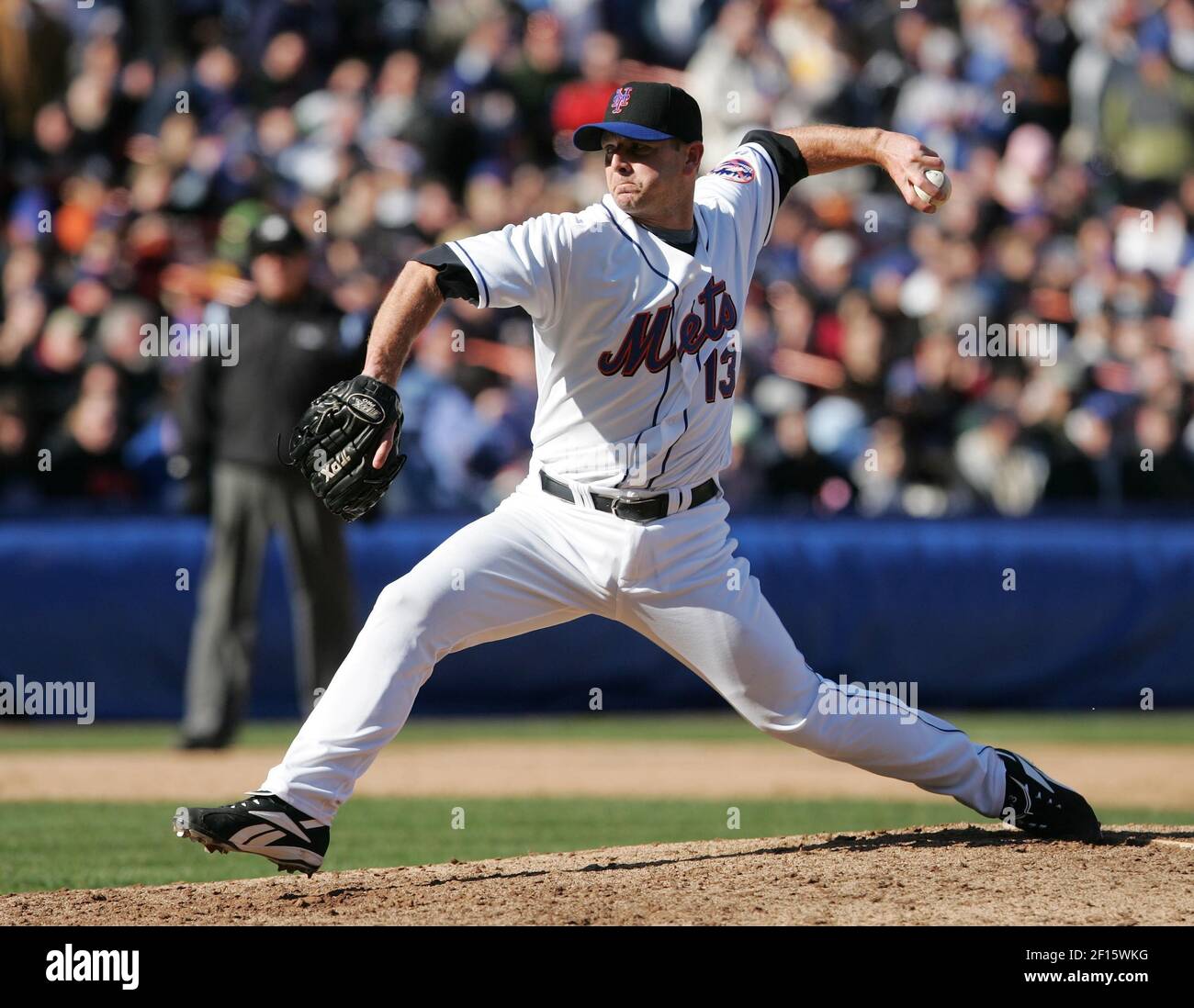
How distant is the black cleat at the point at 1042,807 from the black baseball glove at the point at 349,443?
2.03 m

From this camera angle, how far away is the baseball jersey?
4688mm

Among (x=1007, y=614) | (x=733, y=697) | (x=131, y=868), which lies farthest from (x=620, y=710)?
(x=733, y=697)

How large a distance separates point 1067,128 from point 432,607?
36.7ft

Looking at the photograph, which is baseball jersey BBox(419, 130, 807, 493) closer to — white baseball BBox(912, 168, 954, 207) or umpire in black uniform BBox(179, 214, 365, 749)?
white baseball BBox(912, 168, 954, 207)

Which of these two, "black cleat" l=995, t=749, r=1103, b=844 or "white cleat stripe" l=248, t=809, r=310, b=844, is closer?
"white cleat stripe" l=248, t=809, r=310, b=844

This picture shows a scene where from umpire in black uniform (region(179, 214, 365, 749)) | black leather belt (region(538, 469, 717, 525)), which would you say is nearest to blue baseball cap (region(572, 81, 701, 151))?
black leather belt (region(538, 469, 717, 525))

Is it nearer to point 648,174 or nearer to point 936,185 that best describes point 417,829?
point 648,174

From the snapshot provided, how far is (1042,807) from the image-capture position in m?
5.33

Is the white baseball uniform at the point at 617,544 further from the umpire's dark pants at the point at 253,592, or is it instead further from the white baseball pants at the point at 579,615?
the umpire's dark pants at the point at 253,592

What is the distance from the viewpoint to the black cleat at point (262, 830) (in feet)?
14.9

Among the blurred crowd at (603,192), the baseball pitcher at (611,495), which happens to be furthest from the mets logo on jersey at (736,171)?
the blurred crowd at (603,192)

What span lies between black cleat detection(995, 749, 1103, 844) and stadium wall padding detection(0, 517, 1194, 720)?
4.85 metres

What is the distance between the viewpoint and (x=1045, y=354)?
1227cm
